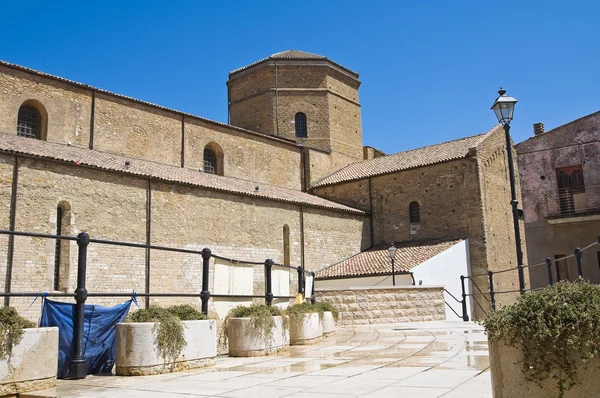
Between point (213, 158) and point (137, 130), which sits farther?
point (213, 158)

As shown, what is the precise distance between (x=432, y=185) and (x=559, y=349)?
80.8 ft

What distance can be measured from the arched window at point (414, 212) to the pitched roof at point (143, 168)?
130 inches

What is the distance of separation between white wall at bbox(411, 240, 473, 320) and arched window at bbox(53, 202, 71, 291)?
1308 centimetres

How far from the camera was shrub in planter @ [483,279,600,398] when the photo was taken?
3684 millimetres

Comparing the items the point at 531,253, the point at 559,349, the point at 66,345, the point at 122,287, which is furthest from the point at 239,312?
the point at 531,253

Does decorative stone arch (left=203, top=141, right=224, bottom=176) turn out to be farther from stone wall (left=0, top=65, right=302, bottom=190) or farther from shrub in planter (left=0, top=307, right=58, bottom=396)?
shrub in planter (left=0, top=307, right=58, bottom=396)

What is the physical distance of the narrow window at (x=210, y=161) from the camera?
2728 centimetres

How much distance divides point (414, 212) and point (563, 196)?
821 centimetres

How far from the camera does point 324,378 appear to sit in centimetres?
572

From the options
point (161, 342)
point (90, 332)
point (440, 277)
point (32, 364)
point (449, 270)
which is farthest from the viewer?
point (449, 270)

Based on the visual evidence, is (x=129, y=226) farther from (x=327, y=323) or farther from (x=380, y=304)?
(x=327, y=323)

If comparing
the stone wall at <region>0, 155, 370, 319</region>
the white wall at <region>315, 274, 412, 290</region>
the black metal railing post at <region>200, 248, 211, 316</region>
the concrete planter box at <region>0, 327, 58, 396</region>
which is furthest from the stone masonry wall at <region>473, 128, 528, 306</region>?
the concrete planter box at <region>0, 327, 58, 396</region>

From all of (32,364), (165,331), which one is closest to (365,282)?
(165,331)

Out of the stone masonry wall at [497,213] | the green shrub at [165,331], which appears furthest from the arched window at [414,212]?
the green shrub at [165,331]
